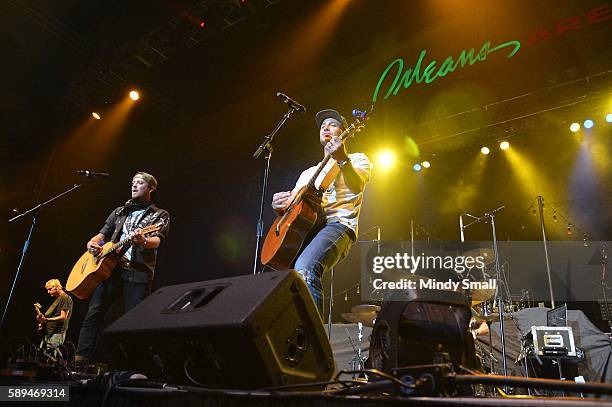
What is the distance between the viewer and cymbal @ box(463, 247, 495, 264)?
302 inches

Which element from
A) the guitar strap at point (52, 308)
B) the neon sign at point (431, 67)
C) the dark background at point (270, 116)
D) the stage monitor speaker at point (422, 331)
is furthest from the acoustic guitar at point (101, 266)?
the neon sign at point (431, 67)

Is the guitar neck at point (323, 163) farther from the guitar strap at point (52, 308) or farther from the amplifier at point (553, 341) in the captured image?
the guitar strap at point (52, 308)

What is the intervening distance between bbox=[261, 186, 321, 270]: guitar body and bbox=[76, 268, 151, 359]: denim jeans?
147 cm

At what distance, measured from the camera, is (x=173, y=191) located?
9359 mm

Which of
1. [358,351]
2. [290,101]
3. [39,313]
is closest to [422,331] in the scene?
[290,101]

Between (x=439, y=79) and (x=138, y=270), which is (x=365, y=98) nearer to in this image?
(x=439, y=79)

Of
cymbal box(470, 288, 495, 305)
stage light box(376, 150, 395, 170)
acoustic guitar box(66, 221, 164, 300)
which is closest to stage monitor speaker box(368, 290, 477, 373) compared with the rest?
acoustic guitar box(66, 221, 164, 300)

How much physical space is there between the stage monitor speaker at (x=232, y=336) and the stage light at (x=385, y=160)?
744 cm

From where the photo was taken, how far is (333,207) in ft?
10.9

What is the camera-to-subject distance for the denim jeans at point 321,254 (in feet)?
9.34

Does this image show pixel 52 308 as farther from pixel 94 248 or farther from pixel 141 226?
pixel 141 226

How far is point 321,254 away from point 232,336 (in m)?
1.43

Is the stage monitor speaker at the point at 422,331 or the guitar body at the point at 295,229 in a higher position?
the guitar body at the point at 295,229

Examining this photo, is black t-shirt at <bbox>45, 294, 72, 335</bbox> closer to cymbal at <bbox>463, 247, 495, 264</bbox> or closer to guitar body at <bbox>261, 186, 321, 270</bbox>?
guitar body at <bbox>261, 186, 321, 270</bbox>
